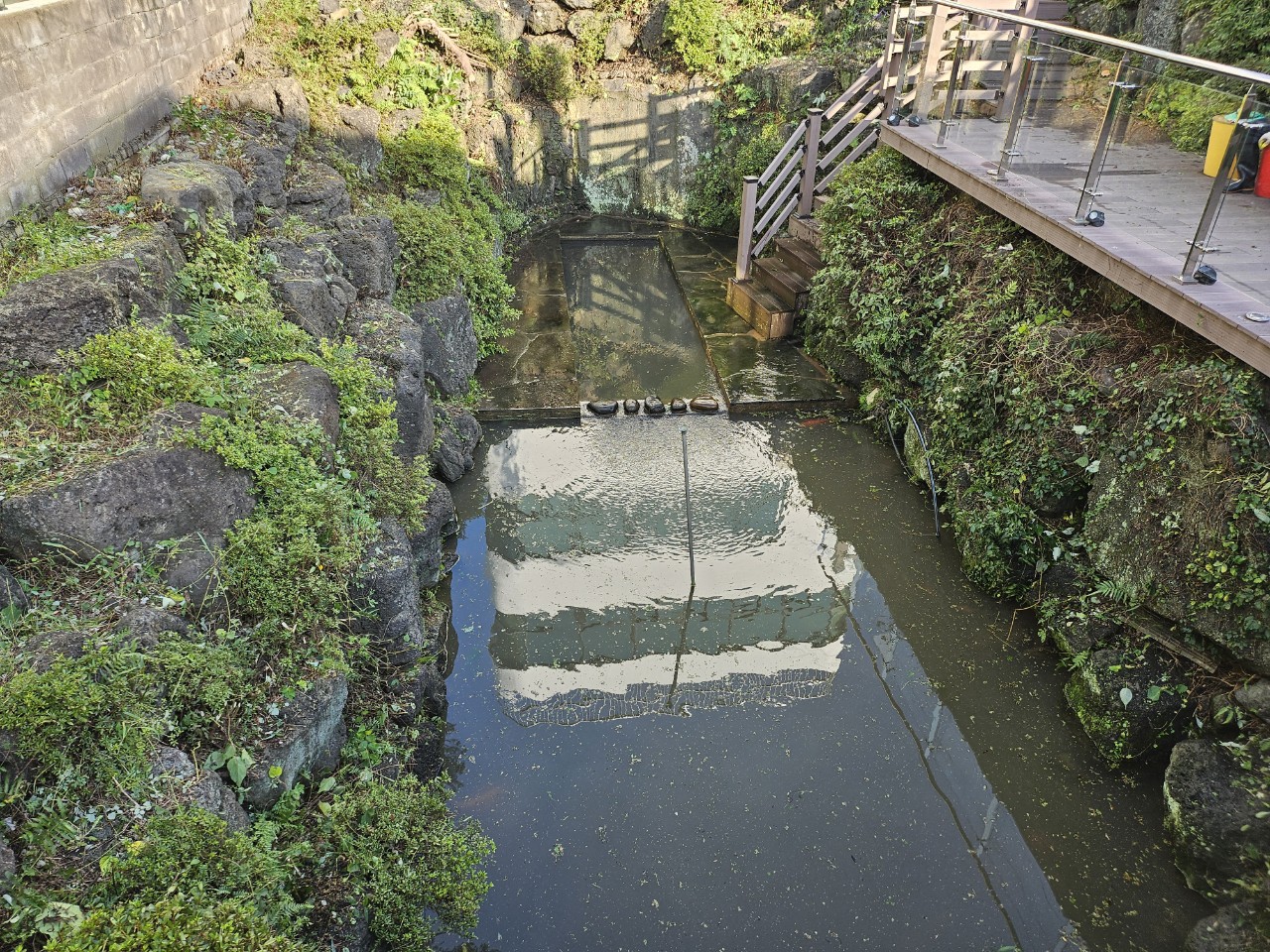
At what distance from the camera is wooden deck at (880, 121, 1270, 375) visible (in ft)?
14.5

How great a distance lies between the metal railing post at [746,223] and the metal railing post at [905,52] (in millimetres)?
1656

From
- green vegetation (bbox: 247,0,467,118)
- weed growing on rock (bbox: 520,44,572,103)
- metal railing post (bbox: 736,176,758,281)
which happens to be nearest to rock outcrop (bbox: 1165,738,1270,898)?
metal railing post (bbox: 736,176,758,281)

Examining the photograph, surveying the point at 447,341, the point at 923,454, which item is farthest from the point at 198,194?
the point at 923,454

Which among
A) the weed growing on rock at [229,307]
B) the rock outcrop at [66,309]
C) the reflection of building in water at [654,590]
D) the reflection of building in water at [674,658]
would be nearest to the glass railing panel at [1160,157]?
the reflection of building in water at [654,590]

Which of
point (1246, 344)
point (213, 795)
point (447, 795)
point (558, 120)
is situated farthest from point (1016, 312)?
point (558, 120)

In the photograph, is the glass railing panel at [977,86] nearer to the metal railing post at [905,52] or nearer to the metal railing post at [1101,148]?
the metal railing post at [905,52]

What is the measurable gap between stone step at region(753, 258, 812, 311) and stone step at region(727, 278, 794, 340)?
71mm

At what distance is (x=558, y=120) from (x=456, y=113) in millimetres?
2421

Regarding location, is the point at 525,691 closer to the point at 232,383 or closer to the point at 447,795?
the point at 447,795

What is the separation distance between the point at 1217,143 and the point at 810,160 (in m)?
5.26

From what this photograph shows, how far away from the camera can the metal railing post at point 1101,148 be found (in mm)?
5043

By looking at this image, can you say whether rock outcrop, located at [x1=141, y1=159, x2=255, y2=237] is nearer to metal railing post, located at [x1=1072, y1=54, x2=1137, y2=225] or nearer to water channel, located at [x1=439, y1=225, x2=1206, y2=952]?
water channel, located at [x1=439, y1=225, x2=1206, y2=952]

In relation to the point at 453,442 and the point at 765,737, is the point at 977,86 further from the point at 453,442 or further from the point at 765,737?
the point at 765,737

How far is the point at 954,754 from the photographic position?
452 cm
